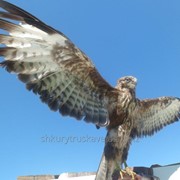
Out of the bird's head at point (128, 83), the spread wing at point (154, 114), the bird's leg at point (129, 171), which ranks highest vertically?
the bird's head at point (128, 83)

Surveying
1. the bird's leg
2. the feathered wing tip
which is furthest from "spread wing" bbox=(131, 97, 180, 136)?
the feathered wing tip

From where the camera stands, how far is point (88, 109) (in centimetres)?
650

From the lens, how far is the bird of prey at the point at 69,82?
5520mm

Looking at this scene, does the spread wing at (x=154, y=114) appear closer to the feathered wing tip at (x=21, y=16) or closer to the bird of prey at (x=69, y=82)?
the bird of prey at (x=69, y=82)

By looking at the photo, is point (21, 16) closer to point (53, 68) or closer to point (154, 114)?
point (53, 68)

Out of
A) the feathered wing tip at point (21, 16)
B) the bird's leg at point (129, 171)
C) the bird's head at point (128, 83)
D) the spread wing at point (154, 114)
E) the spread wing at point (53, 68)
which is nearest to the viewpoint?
the feathered wing tip at point (21, 16)

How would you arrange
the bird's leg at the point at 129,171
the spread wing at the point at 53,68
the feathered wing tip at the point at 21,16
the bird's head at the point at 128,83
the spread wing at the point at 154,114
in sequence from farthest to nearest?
the spread wing at the point at 154,114 < the bird's leg at the point at 129,171 < the bird's head at the point at 128,83 < the spread wing at the point at 53,68 < the feathered wing tip at the point at 21,16

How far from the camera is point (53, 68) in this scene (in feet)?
19.9

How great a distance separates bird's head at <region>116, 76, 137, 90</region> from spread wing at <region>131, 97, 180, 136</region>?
53cm

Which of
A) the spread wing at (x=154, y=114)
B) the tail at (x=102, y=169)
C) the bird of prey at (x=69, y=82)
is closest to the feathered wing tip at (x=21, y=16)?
the bird of prey at (x=69, y=82)

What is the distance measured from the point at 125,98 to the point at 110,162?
4.35ft

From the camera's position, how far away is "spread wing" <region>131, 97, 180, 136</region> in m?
7.46

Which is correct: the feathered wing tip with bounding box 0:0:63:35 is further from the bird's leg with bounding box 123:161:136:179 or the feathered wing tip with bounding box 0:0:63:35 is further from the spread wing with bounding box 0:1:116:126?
the bird's leg with bounding box 123:161:136:179

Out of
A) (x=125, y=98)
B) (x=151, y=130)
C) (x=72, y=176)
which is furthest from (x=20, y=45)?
(x=72, y=176)
